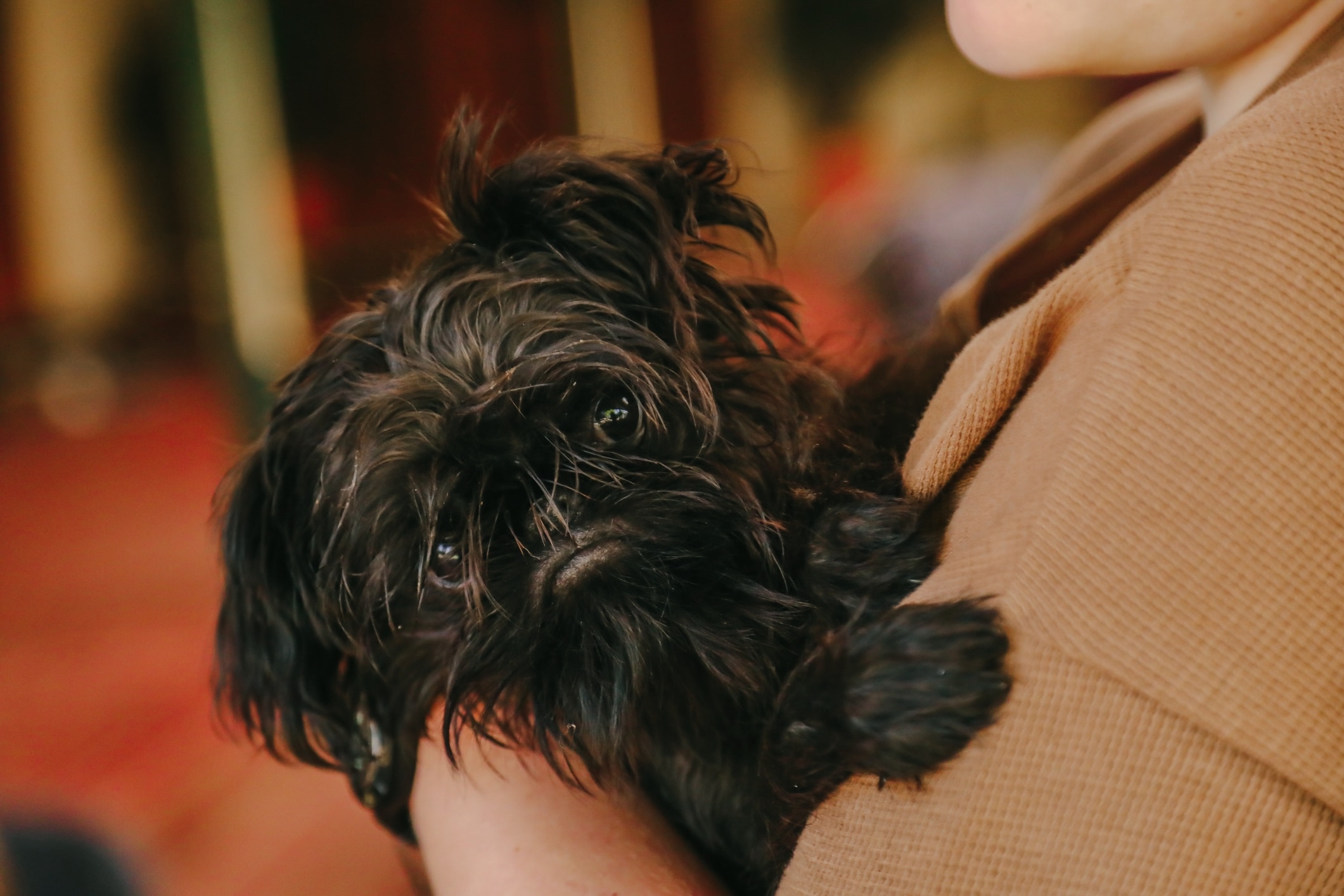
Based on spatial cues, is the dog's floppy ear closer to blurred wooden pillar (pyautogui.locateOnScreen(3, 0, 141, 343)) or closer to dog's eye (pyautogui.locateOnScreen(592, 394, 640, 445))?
dog's eye (pyautogui.locateOnScreen(592, 394, 640, 445))

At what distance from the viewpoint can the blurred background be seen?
3.24m

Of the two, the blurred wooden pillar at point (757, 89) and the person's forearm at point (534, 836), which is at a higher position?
the blurred wooden pillar at point (757, 89)

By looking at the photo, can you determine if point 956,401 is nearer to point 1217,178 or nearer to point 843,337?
point 1217,178

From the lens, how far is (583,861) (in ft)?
3.42

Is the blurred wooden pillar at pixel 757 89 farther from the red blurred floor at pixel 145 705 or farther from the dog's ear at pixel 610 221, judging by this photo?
the dog's ear at pixel 610 221

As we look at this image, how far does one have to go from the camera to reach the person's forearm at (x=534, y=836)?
1028 mm

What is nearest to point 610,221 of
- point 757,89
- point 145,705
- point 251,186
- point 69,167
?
point 145,705

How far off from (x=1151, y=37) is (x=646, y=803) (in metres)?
0.96

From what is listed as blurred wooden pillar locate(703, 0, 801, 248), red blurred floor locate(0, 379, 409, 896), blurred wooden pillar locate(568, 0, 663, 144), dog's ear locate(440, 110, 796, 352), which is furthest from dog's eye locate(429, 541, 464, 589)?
blurred wooden pillar locate(568, 0, 663, 144)

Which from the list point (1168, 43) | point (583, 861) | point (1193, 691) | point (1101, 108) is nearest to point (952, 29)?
point (1168, 43)

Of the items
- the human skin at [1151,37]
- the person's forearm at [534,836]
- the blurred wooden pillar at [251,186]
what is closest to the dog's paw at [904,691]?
the person's forearm at [534,836]

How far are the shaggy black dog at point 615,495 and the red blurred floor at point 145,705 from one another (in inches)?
23.7

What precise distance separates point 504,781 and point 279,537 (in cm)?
43

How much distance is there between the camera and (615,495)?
3.29 ft
